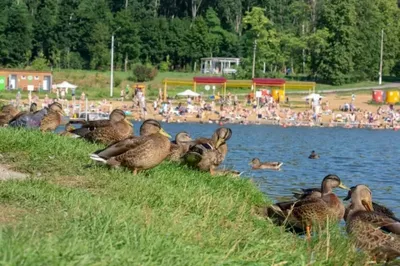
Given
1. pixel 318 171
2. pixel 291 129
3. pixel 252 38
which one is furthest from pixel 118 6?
pixel 318 171

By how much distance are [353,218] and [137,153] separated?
97.6 inches

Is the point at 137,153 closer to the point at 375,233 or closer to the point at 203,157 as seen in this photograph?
the point at 203,157

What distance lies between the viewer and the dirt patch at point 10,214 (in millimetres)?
6446

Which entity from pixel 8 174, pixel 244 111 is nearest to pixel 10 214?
pixel 8 174

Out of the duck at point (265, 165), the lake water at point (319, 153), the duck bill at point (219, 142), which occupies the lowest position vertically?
the lake water at point (319, 153)

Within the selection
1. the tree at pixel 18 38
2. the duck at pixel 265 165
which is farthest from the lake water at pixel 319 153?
the tree at pixel 18 38

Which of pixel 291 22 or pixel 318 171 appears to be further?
pixel 291 22

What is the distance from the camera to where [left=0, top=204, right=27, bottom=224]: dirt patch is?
6446 millimetres

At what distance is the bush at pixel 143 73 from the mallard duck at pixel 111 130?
54.3m

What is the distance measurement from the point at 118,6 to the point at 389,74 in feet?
91.4

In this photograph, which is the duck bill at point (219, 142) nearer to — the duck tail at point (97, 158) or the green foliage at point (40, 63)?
the duck tail at point (97, 158)

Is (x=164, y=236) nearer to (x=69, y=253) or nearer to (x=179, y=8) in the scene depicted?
(x=69, y=253)

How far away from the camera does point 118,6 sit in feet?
287

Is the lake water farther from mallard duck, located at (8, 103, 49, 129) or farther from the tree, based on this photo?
the tree
